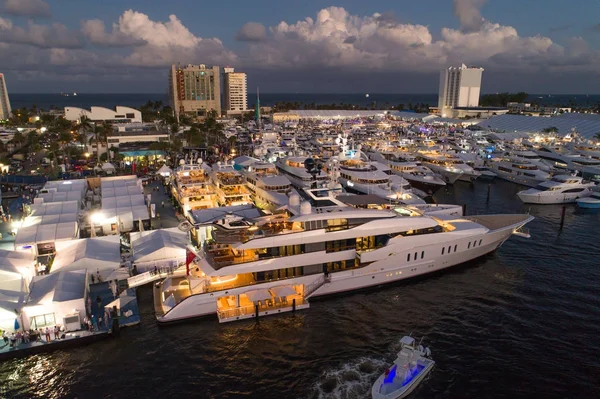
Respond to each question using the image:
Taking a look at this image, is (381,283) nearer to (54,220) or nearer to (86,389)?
(86,389)

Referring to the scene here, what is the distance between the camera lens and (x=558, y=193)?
174 ft

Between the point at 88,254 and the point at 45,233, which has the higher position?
the point at 45,233

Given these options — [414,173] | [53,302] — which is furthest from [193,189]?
[414,173]

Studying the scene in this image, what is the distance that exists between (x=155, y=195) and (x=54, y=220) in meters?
16.8

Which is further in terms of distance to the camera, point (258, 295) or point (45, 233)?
point (45, 233)

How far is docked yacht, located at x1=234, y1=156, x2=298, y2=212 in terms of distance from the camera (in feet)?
139

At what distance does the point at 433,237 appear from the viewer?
29.7m

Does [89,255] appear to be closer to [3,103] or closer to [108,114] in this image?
[108,114]

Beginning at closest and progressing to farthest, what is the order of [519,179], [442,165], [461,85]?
[519,179] < [442,165] < [461,85]

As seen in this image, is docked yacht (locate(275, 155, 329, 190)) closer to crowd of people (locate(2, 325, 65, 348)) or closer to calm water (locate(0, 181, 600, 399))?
calm water (locate(0, 181, 600, 399))

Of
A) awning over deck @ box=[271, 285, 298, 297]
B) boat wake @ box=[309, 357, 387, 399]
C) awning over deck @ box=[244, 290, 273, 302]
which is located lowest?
boat wake @ box=[309, 357, 387, 399]

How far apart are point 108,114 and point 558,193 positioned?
104970mm

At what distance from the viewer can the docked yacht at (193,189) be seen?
42.9 meters

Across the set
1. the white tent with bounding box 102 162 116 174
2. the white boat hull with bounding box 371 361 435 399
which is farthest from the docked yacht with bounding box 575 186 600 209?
the white tent with bounding box 102 162 116 174
